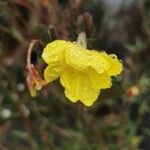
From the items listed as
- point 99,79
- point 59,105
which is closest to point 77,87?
point 99,79

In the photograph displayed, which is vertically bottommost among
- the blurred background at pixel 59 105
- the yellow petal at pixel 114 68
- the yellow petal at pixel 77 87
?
the yellow petal at pixel 77 87

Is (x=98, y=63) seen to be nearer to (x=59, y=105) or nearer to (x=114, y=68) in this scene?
(x=114, y=68)

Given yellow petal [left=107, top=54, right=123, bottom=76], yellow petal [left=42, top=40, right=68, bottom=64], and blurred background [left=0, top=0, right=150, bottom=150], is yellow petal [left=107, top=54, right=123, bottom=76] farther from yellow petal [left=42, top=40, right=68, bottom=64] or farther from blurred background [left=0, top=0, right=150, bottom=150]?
blurred background [left=0, top=0, right=150, bottom=150]

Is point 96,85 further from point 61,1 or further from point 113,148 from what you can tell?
point 61,1

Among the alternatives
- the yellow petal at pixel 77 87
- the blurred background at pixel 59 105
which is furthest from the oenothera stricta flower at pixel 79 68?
the blurred background at pixel 59 105

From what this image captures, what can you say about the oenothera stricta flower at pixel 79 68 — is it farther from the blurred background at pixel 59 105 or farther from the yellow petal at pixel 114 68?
the blurred background at pixel 59 105

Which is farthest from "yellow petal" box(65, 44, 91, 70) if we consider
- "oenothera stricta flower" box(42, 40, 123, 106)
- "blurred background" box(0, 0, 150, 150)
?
"blurred background" box(0, 0, 150, 150)
